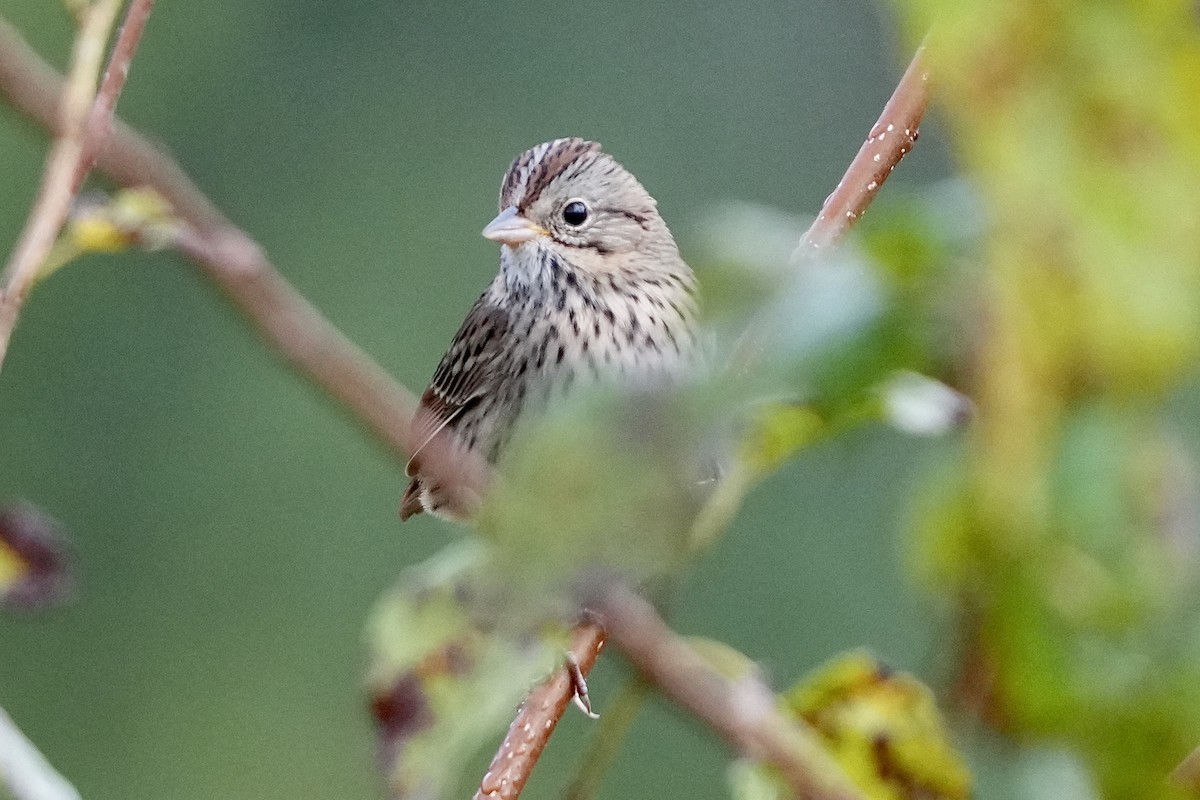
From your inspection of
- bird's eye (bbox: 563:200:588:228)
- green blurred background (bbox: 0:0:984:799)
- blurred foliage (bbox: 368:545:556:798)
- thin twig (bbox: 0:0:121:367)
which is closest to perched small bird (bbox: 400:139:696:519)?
bird's eye (bbox: 563:200:588:228)

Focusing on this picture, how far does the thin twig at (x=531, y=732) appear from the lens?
2.23 ft

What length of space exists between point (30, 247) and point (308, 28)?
9909mm

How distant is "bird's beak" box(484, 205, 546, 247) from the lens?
2221mm

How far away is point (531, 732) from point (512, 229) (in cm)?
154

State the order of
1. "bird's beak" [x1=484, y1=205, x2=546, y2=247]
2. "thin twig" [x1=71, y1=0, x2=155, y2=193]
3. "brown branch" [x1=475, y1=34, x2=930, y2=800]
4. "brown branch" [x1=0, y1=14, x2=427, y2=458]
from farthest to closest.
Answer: "bird's beak" [x1=484, y1=205, x2=546, y2=247] → "brown branch" [x1=475, y1=34, x2=930, y2=800] → "thin twig" [x1=71, y1=0, x2=155, y2=193] → "brown branch" [x1=0, y1=14, x2=427, y2=458]

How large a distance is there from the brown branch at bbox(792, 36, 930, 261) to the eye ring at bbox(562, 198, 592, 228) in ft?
3.95

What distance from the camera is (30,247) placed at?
48 centimetres

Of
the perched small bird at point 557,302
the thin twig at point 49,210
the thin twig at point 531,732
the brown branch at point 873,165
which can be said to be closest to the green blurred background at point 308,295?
the perched small bird at point 557,302

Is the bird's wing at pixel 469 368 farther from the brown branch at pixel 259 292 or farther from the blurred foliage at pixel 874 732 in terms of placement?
the brown branch at pixel 259 292

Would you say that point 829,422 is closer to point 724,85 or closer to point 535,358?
point 535,358

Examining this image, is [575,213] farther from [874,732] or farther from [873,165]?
[874,732]

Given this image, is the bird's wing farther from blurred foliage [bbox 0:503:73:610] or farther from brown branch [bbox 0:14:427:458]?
brown branch [bbox 0:14:427:458]

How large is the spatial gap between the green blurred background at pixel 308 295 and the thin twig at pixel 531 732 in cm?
720

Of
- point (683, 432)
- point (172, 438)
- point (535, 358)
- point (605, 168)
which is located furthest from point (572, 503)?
point (172, 438)
